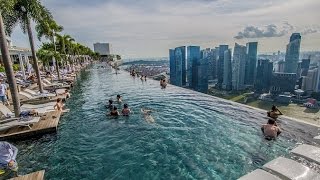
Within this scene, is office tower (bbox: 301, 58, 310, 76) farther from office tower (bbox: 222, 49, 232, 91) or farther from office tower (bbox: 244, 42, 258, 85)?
office tower (bbox: 222, 49, 232, 91)

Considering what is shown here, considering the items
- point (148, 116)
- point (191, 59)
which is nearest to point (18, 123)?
point (148, 116)

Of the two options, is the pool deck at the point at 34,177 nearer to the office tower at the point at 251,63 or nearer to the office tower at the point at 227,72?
the office tower at the point at 227,72

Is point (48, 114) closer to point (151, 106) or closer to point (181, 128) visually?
point (151, 106)

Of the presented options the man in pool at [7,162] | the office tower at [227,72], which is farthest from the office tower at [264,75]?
the man in pool at [7,162]

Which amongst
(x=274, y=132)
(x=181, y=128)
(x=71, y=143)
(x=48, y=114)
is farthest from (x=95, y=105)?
Answer: (x=274, y=132)

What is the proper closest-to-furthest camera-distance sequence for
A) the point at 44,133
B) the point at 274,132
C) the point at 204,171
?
the point at 204,171, the point at 274,132, the point at 44,133

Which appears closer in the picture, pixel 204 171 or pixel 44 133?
pixel 204 171

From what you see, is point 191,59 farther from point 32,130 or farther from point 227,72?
point 32,130
